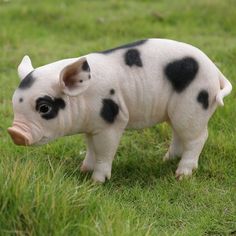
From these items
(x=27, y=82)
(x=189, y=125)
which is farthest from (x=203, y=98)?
(x=27, y=82)

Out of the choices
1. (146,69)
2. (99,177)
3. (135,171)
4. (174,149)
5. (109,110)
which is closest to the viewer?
(109,110)

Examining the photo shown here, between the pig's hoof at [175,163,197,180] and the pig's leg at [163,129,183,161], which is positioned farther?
the pig's leg at [163,129,183,161]

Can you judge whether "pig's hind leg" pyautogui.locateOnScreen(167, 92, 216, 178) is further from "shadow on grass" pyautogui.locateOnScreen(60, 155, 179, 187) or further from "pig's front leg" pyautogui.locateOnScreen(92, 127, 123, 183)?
"pig's front leg" pyautogui.locateOnScreen(92, 127, 123, 183)

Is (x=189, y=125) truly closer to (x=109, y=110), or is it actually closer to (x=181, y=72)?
(x=181, y=72)

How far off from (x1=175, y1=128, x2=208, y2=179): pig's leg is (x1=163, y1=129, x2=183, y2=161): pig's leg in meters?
0.18

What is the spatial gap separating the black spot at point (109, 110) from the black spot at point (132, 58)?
0.28m

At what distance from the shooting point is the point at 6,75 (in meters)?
5.68

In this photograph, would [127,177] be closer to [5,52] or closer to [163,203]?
[163,203]

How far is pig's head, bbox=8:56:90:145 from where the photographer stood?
3.08 m

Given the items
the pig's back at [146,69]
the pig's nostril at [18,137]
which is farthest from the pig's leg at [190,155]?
the pig's nostril at [18,137]

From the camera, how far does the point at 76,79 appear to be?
312 cm

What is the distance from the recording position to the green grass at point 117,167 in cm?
261

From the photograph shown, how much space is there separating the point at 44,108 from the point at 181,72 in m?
0.86

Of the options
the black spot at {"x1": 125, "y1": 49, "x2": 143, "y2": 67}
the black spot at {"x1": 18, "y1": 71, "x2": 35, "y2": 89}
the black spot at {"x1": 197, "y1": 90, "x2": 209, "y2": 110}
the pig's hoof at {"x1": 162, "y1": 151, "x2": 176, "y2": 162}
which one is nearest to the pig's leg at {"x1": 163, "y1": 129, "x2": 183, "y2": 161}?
the pig's hoof at {"x1": 162, "y1": 151, "x2": 176, "y2": 162}
